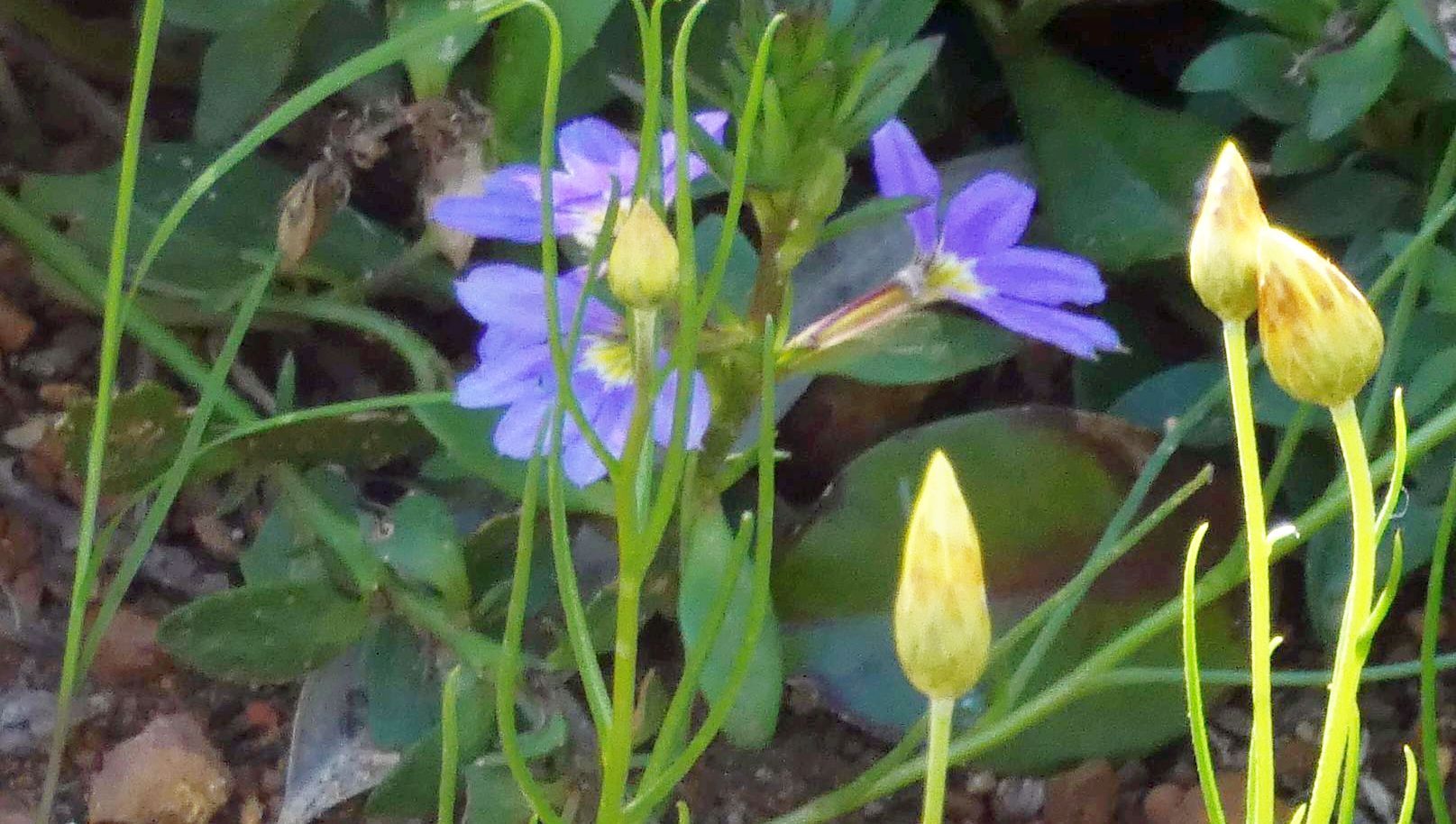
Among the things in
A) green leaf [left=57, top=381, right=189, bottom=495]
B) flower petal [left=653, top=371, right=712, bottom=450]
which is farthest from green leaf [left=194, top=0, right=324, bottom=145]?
flower petal [left=653, top=371, right=712, bottom=450]

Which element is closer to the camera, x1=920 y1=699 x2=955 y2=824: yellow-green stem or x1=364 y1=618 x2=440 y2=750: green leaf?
x1=920 y1=699 x2=955 y2=824: yellow-green stem

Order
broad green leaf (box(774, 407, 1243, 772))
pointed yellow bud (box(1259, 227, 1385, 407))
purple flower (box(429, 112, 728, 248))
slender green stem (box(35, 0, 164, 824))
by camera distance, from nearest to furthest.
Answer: pointed yellow bud (box(1259, 227, 1385, 407)) < slender green stem (box(35, 0, 164, 824)) < purple flower (box(429, 112, 728, 248)) < broad green leaf (box(774, 407, 1243, 772))

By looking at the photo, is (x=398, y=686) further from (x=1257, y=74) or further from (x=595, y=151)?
(x=1257, y=74)

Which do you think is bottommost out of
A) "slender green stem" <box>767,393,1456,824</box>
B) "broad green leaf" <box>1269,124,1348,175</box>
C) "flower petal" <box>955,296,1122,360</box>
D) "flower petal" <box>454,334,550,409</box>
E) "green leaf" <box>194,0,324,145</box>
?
"slender green stem" <box>767,393,1456,824</box>

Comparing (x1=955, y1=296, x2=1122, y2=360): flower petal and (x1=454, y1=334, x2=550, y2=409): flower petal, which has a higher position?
(x1=454, y1=334, x2=550, y2=409): flower petal

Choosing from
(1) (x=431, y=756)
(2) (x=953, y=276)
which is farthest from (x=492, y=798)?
(2) (x=953, y=276)

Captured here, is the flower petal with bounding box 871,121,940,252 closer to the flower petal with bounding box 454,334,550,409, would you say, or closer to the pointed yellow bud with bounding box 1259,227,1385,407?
the flower petal with bounding box 454,334,550,409

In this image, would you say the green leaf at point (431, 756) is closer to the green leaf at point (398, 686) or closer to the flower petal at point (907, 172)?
the green leaf at point (398, 686)
